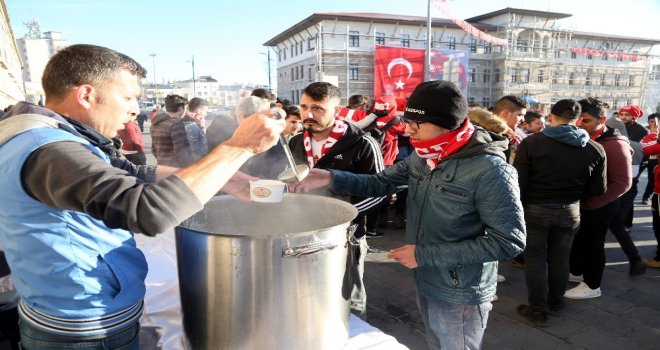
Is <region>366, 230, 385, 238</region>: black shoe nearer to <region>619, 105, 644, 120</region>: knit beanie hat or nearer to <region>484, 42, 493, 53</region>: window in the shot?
<region>619, 105, 644, 120</region>: knit beanie hat

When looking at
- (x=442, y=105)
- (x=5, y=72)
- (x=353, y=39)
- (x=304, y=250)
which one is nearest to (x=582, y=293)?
(x=442, y=105)

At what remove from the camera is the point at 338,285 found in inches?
57.8

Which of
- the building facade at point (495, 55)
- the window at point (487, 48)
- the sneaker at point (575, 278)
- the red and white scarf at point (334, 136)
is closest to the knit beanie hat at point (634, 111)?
the sneaker at point (575, 278)

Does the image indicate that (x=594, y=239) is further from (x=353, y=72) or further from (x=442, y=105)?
(x=353, y=72)

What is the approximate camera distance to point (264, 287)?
1.28 metres

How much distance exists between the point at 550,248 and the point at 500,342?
2.93 feet

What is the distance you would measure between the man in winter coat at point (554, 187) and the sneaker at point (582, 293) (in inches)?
22.6

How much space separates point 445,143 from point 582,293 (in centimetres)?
297

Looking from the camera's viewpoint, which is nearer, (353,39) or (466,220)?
(466,220)

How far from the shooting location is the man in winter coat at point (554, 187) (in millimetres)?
3000

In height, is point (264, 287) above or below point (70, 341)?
above

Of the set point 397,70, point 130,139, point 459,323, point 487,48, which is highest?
point 487,48

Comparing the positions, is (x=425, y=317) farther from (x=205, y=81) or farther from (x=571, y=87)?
(x=205, y=81)

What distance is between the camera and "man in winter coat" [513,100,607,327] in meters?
3.00
